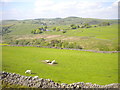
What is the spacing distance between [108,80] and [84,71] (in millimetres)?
4346

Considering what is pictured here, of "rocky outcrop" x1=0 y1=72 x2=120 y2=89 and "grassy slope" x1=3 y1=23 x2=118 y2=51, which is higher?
"grassy slope" x1=3 y1=23 x2=118 y2=51

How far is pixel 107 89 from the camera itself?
15.2 metres

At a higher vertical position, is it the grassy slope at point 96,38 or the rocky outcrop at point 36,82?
the grassy slope at point 96,38

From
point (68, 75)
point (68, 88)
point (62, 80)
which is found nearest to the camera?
point (68, 88)

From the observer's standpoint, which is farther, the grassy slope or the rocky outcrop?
the grassy slope

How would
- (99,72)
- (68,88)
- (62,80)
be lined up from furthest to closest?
(99,72), (62,80), (68,88)

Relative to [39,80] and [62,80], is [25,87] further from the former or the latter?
[62,80]

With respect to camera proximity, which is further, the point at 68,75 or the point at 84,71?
the point at 84,71

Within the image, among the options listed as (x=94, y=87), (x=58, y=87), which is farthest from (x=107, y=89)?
(x=58, y=87)

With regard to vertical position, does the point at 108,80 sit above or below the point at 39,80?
below

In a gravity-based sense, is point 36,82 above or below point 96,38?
below

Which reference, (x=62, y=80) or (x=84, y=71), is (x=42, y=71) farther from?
(x=84, y=71)

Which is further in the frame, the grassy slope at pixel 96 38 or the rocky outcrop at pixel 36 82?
the grassy slope at pixel 96 38

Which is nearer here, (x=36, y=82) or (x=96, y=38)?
(x=36, y=82)
